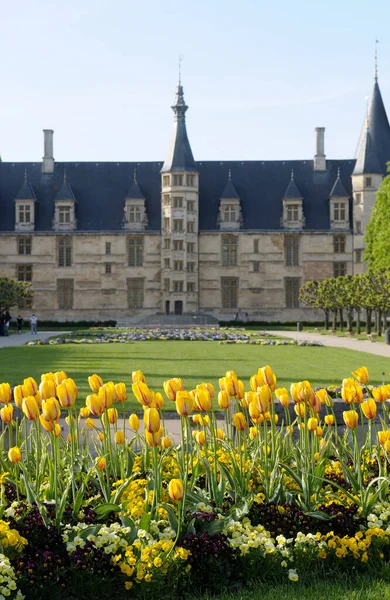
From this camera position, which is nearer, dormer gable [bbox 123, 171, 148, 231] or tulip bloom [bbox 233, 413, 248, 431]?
tulip bloom [bbox 233, 413, 248, 431]

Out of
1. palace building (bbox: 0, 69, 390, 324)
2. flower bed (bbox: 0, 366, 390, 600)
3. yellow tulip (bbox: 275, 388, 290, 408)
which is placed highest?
palace building (bbox: 0, 69, 390, 324)

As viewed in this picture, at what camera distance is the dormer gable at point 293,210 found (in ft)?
209

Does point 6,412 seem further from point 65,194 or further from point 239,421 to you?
point 65,194

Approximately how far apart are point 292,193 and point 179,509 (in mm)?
59487

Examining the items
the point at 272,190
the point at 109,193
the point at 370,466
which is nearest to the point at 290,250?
the point at 272,190

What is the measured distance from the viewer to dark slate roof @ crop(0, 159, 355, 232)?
211 feet

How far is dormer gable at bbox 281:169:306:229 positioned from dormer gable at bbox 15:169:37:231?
1789 centimetres

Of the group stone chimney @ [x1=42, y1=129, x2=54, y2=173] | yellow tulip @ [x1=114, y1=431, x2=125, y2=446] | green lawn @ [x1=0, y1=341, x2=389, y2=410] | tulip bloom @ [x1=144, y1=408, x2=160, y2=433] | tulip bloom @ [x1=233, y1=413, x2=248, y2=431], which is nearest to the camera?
tulip bloom @ [x1=144, y1=408, x2=160, y2=433]

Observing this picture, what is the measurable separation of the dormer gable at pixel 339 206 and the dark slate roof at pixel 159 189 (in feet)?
Answer: 1.88

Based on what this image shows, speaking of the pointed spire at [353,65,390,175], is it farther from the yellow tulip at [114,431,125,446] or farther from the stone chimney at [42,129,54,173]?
the yellow tulip at [114,431,125,446]

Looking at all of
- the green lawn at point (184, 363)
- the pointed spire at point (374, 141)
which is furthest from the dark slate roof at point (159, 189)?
the green lawn at point (184, 363)

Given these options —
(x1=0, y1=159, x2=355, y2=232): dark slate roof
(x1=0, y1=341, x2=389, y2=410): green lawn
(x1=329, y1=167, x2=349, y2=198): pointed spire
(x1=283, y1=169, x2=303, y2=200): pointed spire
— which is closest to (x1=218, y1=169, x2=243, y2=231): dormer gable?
Result: (x1=0, y1=159, x2=355, y2=232): dark slate roof

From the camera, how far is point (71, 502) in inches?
243

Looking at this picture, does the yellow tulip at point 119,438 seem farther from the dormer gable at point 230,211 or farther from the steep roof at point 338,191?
the steep roof at point 338,191
